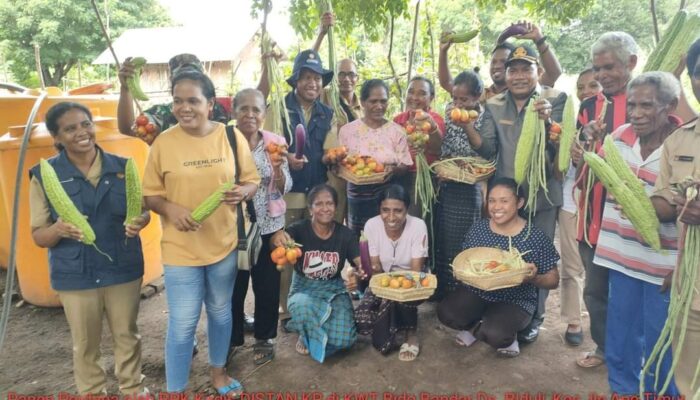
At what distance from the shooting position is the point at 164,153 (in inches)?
108

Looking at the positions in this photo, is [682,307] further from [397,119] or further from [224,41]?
[224,41]

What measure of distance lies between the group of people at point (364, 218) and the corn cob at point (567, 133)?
0.07m

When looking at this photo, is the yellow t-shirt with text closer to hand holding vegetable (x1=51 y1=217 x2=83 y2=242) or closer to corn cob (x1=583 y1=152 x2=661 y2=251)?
hand holding vegetable (x1=51 y1=217 x2=83 y2=242)

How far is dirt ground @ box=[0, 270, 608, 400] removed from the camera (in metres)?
3.32

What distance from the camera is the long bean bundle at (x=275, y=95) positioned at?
3.97 m

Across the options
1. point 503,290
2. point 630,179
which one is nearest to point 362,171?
point 503,290

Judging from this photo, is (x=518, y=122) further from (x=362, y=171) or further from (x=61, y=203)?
(x=61, y=203)

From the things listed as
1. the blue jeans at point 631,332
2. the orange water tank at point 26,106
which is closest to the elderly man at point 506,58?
the blue jeans at point 631,332

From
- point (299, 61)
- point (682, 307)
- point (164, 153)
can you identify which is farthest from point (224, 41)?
point (682, 307)

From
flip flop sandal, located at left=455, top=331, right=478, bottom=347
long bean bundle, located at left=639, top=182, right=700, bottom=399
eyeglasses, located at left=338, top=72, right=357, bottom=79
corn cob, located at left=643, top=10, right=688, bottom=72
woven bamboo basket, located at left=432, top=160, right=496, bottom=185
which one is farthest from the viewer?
eyeglasses, located at left=338, top=72, right=357, bottom=79

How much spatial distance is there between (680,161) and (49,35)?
2264 centimetres

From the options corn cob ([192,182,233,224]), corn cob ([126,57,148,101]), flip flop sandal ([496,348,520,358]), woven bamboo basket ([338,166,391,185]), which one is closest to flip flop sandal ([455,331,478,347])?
flip flop sandal ([496,348,520,358])

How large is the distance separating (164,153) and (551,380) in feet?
10.8

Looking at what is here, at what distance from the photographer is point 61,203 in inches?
100.0
